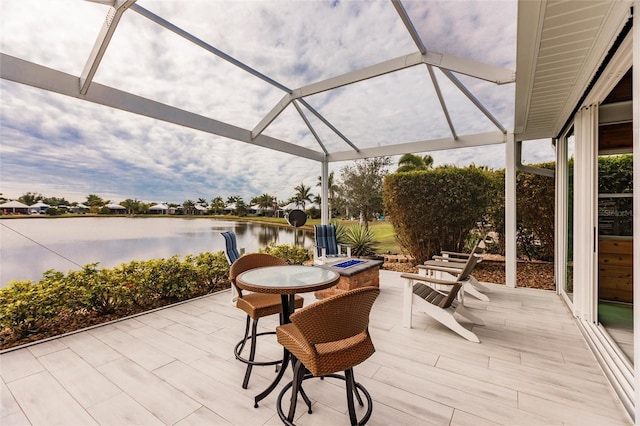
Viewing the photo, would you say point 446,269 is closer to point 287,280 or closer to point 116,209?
point 287,280

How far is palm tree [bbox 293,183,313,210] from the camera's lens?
780cm

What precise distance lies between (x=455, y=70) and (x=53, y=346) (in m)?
5.64

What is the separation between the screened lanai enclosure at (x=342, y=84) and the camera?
8.88ft

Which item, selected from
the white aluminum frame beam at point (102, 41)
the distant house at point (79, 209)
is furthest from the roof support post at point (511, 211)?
the distant house at point (79, 209)

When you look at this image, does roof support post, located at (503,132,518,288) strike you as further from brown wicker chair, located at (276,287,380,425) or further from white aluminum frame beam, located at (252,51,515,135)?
brown wicker chair, located at (276,287,380,425)

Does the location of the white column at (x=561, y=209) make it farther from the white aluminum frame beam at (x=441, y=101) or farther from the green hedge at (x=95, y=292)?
the green hedge at (x=95, y=292)

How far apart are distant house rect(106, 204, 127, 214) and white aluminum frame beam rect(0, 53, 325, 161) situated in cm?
140

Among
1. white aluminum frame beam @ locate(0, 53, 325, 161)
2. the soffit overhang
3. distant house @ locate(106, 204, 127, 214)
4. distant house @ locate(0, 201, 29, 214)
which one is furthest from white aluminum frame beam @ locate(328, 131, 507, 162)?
distant house @ locate(0, 201, 29, 214)

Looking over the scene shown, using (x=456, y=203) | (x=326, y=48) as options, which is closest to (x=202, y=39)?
(x=326, y=48)

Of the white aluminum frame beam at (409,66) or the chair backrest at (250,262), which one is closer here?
the chair backrest at (250,262)

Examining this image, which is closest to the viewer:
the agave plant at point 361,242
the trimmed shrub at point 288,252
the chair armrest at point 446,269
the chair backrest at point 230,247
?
the chair armrest at point 446,269

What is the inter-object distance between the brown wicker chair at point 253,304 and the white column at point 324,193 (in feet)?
15.2

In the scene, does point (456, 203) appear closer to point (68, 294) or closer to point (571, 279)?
point (571, 279)

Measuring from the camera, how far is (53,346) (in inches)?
119
